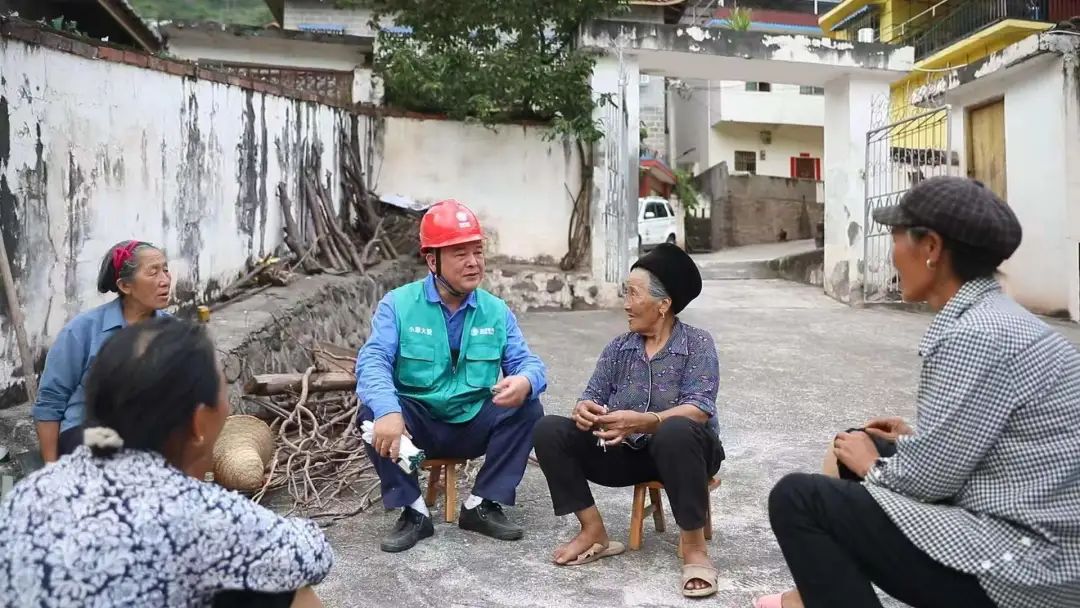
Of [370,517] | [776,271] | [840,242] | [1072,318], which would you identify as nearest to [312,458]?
[370,517]

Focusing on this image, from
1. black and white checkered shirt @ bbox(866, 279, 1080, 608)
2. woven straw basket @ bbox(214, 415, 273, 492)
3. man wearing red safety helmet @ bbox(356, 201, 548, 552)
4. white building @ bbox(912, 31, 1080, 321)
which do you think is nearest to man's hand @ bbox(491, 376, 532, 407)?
man wearing red safety helmet @ bbox(356, 201, 548, 552)

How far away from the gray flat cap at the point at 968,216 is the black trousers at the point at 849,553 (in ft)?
2.01

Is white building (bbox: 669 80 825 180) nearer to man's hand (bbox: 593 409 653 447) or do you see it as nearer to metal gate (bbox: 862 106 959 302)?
metal gate (bbox: 862 106 959 302)

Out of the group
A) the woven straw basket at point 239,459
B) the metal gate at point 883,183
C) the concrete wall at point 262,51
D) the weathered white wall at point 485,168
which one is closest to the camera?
the woven straw basket at point 239,459

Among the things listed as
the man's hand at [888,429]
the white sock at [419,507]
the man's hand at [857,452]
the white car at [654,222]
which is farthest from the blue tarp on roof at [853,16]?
the man's hand at [857,452]

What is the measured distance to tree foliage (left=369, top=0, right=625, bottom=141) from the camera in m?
9.37

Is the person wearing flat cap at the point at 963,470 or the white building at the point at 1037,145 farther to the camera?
the white building at the point at 1037,145

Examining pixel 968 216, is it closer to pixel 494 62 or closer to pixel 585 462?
pixel 585 462

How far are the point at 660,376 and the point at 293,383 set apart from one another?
6.80 ft

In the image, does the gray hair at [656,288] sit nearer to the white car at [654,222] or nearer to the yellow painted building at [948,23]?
the yellow painted building at [948,23]

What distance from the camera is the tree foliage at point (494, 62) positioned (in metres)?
9.37

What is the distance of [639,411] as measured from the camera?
120 inches

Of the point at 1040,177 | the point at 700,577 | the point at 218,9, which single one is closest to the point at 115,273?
the point at 700,577

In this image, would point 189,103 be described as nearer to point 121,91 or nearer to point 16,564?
point 121,91
